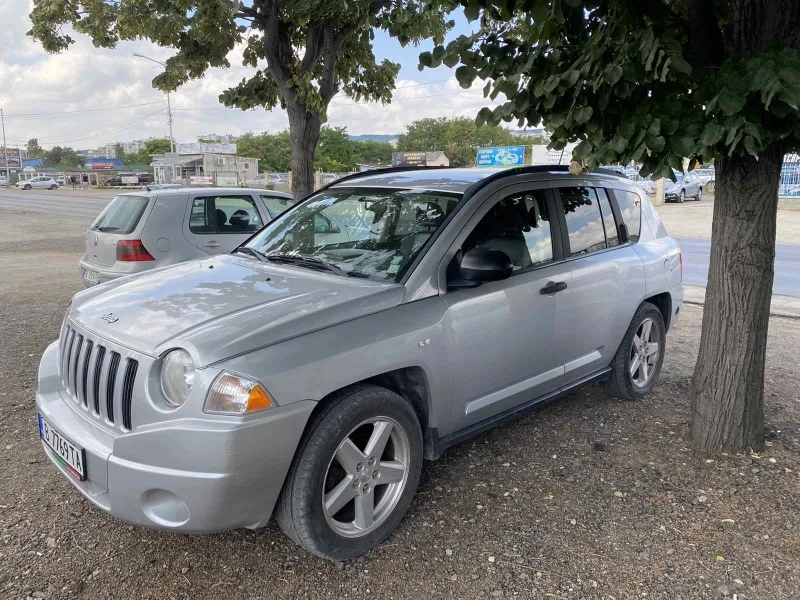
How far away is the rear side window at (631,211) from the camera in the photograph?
16.3ft

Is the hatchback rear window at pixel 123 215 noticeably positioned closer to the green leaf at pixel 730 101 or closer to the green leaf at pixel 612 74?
the green leaf at pixel 612 74

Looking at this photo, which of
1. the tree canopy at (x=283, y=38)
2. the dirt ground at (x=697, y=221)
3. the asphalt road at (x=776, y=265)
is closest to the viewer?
the tree canopy at (x=283, y=38)

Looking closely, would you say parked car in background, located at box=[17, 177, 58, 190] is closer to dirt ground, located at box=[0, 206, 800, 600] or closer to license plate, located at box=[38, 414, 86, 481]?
dirt ground, located at box=[0, 206, 800, 600]

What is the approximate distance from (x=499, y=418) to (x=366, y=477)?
3.49ft

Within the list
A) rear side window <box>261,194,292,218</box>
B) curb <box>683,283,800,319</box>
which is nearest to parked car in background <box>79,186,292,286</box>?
rear side window <box>261,194,292,218</box>

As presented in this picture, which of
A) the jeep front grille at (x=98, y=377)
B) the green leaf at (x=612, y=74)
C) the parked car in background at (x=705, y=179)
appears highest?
the green leaf at (x=612, y=74)

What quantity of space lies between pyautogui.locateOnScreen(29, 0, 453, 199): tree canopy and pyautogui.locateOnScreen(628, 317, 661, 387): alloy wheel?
3.65 meters

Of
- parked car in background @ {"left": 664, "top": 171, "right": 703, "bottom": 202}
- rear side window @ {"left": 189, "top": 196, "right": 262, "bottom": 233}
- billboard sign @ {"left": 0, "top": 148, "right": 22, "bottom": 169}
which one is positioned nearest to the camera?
rear side window @ {"left": 189, "top": 196, "right": 262, "bottom": 233}

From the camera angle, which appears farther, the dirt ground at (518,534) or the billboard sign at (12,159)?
the billboard sign at (12,159)

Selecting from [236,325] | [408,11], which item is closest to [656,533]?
[236,325]

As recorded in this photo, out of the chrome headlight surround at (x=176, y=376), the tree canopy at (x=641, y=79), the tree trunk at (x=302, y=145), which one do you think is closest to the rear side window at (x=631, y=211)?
the tree canopy at (x=641, y=79)

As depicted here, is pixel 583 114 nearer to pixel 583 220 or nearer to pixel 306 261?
pixel 583 220

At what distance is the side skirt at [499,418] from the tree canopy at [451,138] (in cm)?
8620

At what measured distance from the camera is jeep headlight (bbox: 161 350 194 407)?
270cm
